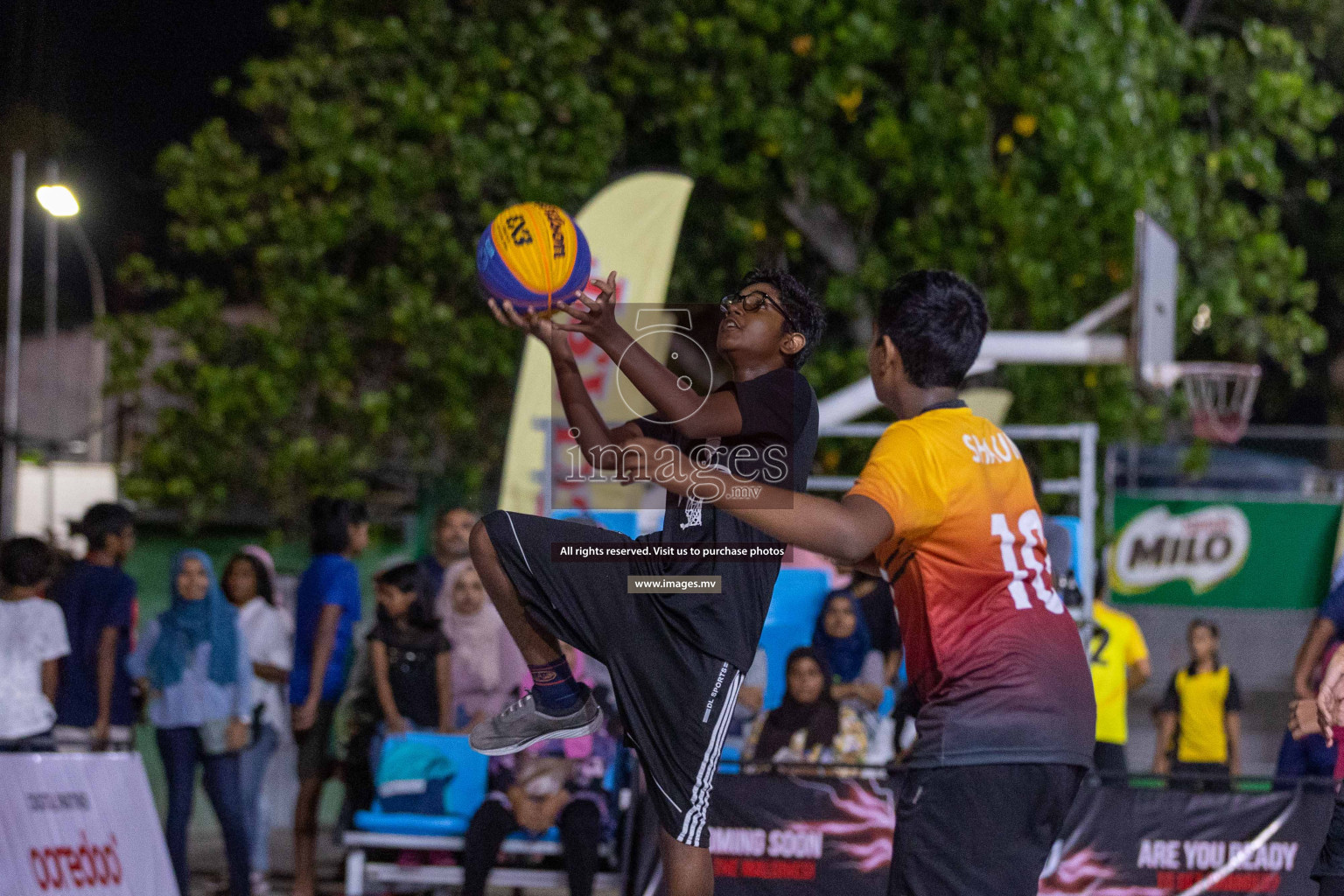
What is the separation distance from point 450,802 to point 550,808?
1.82 feet

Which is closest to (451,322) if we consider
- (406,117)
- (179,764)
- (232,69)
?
(406,117)

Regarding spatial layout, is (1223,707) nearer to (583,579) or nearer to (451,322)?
(583,579)

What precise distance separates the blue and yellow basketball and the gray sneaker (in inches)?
49.1

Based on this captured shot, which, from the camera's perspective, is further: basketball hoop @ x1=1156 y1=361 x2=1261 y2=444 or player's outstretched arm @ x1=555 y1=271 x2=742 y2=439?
basketball hoop @ x1=1156 y1=361 x2=1261 y2=444

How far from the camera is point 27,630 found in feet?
21.6

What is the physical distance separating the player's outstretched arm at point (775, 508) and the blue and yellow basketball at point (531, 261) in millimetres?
989

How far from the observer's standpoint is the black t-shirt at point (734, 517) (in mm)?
3879

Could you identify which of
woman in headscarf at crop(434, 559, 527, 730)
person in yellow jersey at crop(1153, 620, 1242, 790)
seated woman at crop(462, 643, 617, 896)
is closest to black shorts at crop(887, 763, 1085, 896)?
seated woman at crop(462, 643, 617, 896)

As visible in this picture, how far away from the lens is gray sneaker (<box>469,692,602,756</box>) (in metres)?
4.17

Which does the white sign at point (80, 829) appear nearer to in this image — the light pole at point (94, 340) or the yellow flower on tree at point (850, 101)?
the light pole at point (94, 340)

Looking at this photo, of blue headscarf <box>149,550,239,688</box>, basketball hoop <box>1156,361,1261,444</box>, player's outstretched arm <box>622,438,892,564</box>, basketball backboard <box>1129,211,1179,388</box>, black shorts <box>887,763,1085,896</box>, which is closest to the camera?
player's outstretched arm <box>622,438,892,564</box>

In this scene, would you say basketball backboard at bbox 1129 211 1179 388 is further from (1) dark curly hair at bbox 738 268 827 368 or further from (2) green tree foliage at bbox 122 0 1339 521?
(1) dark curly hair at bbox 738 268 827 368

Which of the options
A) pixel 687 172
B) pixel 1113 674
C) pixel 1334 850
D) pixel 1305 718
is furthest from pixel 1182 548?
pixel 1334 850

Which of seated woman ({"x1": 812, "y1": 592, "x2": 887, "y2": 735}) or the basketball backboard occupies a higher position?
the basketball backboard
